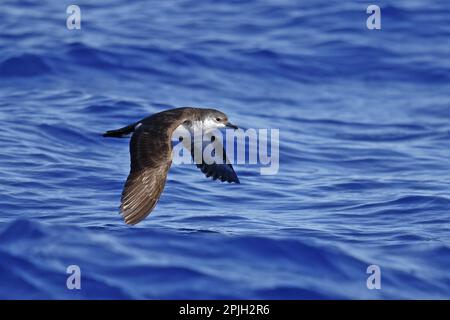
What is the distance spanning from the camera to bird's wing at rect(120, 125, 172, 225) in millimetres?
7840

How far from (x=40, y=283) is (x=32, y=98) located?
20.3 ft

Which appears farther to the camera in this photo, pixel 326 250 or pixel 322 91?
pixel 322 91

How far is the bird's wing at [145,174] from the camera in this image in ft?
25.7

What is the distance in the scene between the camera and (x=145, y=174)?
8.08m

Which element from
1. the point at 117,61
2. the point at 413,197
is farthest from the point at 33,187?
the point at 117,61

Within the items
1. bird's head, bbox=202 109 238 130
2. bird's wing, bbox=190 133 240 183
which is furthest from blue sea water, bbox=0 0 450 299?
bird's head, bbox=202 109 238 130

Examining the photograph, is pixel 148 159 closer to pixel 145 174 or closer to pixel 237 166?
pixel 145 174

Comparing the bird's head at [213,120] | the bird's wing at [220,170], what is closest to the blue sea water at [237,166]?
the bird's wing at [220,170]

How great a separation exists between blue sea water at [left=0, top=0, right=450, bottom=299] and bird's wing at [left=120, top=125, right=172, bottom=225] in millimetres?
724

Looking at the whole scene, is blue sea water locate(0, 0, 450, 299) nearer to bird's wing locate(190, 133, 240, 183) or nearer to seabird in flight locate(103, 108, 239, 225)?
bird's wing locate(190, 133, 240, 183)

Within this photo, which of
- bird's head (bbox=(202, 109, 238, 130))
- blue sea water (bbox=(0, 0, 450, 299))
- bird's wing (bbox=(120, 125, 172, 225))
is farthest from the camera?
bird's head (bbox=(202, 109, 238, 130))

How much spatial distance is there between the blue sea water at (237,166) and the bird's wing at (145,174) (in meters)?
0.72

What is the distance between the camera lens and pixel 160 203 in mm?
10367

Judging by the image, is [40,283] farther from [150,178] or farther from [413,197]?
[413,197]
